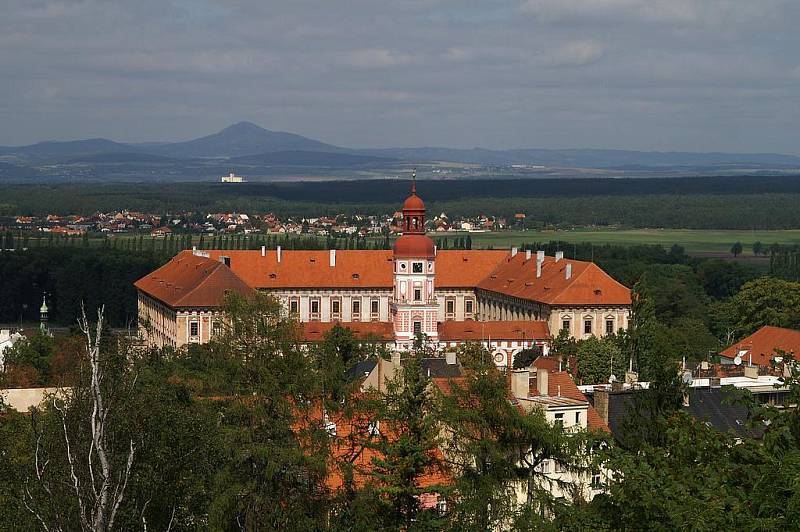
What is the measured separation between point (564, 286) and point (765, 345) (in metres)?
24.3

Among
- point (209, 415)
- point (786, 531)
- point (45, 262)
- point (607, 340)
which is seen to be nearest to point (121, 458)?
point (209, 415)

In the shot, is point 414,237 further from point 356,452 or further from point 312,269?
point 356,452

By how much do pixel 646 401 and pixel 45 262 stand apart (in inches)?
4908

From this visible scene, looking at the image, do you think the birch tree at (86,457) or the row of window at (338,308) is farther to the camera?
the row of window at (338,308)

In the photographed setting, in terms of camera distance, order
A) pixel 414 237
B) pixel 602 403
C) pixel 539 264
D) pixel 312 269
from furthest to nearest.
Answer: pixel 312 269 → pixel 539 264 → pixel 414 237 → pixel 602 403

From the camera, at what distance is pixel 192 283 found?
353 ft

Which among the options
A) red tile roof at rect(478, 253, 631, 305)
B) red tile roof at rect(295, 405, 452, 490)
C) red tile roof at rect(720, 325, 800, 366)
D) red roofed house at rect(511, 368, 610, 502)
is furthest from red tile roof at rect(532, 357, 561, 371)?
red tile roof at rect(295, 405, 452, 490)

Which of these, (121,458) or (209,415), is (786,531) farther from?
(209,415)

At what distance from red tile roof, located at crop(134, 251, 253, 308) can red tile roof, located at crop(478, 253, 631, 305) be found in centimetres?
2002

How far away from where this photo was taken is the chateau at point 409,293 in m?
101

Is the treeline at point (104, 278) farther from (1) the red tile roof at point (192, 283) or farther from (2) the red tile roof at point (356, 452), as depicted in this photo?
(2) the red tile roof at point (356, 452)

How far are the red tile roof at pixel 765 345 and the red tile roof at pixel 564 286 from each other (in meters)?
19.5

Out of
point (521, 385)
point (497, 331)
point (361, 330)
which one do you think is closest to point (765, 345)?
point (497, 331)

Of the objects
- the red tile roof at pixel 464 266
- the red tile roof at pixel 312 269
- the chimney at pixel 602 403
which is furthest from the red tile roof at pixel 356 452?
the red tile roof at pixel 464 266
